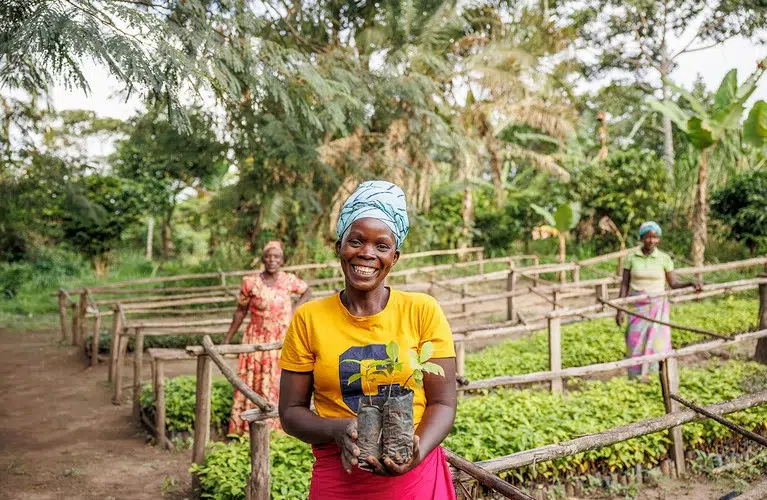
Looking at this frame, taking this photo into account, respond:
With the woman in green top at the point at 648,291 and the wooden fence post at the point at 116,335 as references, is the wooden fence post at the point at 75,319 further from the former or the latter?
the woman in green top at the point at 648,291

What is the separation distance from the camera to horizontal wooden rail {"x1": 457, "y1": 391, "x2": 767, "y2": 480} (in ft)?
7.95

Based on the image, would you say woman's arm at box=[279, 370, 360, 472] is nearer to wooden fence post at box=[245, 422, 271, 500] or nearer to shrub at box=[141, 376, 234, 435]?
wooden fence post at box=[245, 422, 271, 500]

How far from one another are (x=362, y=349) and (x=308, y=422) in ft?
0.78

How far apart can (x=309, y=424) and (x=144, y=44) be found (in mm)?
2640

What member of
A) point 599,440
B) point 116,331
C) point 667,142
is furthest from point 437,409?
point 667,142

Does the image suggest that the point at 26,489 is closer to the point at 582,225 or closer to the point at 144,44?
the point at 144,44

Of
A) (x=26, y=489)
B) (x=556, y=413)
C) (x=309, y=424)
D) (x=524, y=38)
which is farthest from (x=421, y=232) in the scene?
(x=309, y=424)

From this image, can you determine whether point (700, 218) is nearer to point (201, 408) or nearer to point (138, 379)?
point (138, 379)

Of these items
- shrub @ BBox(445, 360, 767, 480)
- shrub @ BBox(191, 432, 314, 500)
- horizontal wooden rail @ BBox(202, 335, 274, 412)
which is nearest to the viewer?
horizontal wooden rail @ BBox(202, 335, 274, 412)

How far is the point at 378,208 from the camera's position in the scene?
169 centimetres

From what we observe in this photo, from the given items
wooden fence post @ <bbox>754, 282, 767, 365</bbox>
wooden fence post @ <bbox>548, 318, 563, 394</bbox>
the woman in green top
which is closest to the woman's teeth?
wooden fence post @ <bbox>548, 318, 563, 394</bbox>

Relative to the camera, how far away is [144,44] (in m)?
3.39

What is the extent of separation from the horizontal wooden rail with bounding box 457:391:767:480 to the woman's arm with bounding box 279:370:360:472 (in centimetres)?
87

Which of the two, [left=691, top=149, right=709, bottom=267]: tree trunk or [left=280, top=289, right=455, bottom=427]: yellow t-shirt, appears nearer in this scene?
[left=280, top=289, right=455, bottom=427]: yellow t-shirt
